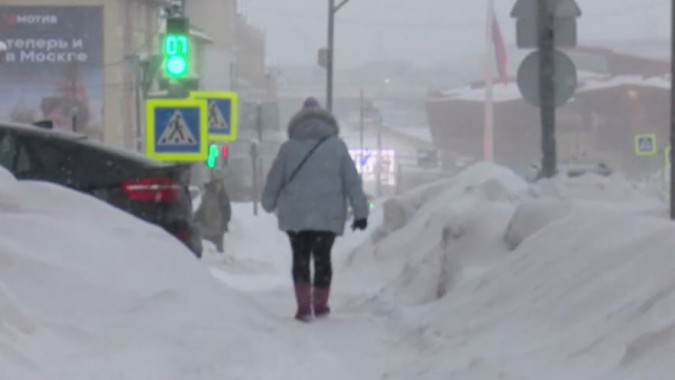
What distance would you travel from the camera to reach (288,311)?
12.0 m

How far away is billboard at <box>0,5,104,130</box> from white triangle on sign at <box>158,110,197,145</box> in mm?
35165

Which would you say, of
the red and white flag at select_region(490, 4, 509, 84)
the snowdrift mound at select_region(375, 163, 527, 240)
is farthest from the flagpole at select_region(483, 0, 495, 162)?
the snowdrift mound at select_region(375, 163, 527, 240)

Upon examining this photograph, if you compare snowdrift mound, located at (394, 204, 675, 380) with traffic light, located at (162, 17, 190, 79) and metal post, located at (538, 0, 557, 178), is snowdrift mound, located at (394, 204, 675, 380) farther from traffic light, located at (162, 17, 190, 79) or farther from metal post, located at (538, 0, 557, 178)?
traffic light, located at (162, 17, 190, 79)

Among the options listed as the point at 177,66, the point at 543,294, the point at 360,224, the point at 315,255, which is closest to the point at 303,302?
the point at 315,255

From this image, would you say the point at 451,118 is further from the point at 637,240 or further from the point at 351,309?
the point at 637,240

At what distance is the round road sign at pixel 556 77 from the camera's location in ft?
45.4

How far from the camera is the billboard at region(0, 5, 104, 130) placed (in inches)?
2047

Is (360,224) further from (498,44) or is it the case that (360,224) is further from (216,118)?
(498,44)

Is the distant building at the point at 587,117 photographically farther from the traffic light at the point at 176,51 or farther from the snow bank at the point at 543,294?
the snow bank at the point at 543,294

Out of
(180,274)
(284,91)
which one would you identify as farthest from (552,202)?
(284,91)

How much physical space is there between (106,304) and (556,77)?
665 centimetres

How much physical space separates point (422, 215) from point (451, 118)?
1334 inches

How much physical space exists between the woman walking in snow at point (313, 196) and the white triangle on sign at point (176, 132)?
5.81 metres

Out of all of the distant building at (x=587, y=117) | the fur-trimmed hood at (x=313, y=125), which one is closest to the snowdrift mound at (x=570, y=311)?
the fur-trimmed hood at (x=313, y=125)
